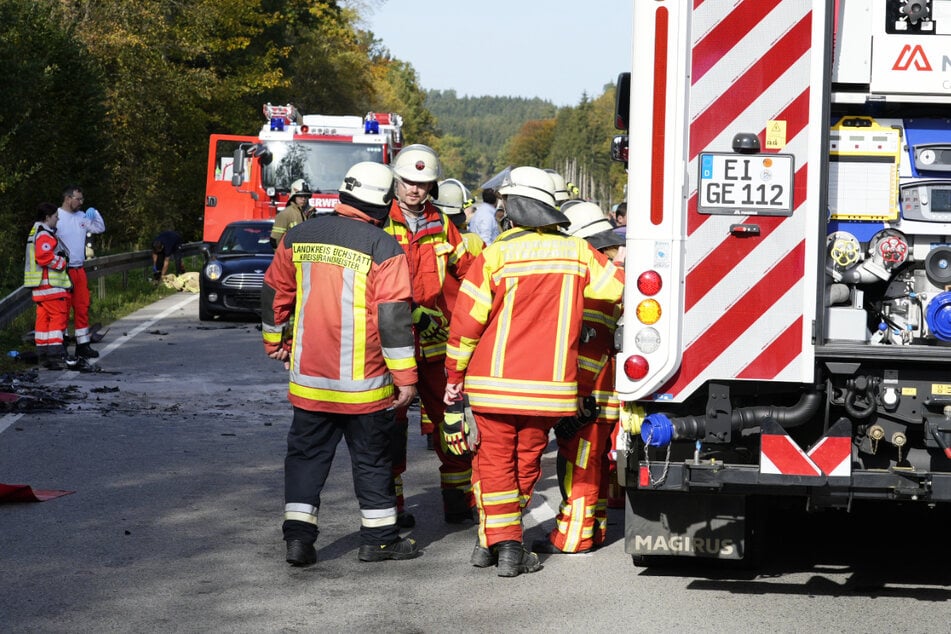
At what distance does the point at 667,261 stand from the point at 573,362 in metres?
1.02

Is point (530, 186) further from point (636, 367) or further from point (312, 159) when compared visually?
point (312, 159)

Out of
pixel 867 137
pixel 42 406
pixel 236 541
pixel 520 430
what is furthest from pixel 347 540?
pixel 42 406

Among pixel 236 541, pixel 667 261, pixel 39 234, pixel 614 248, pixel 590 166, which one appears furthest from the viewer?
pixel 590 166

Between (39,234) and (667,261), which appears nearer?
(667,261)

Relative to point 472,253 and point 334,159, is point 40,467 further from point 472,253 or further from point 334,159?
point 334,159

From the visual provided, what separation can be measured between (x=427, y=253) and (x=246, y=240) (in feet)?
46.2

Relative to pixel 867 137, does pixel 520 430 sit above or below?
below

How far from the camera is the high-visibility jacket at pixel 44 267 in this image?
48.3 feet

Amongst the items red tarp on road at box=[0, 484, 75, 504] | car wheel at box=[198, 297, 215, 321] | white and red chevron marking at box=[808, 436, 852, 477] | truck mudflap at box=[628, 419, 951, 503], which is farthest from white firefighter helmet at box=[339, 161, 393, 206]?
car wheel at box=[198, 297, 215, 321]

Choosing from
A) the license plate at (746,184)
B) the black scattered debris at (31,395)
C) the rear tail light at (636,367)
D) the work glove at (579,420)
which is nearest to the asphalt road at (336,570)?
the work glove at (579,420)

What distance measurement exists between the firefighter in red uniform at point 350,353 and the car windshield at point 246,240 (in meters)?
14.1

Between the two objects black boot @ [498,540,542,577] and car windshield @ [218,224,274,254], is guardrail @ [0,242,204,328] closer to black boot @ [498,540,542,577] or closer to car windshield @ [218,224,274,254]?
car windshield @ [218,224,274,254]

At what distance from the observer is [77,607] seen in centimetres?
599

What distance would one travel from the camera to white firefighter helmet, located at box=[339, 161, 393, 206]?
6.93 m
